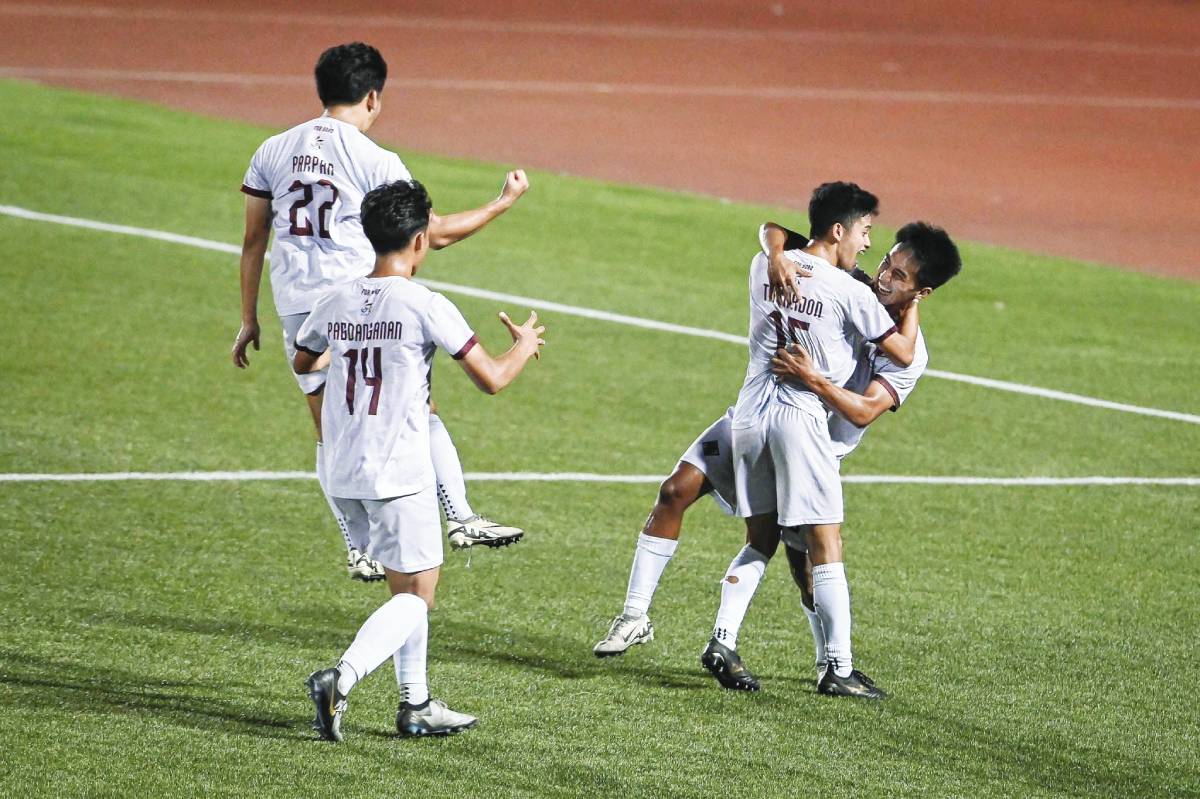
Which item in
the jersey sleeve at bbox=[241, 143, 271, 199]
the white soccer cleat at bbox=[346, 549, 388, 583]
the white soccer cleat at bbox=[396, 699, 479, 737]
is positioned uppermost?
the jersey sleeve at bbox=[241, 143, 271, 199]

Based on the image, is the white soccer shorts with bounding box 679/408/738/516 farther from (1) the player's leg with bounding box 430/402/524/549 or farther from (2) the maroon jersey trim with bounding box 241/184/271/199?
(2) the maroon jersey trim with bounding box 241/184/271/199

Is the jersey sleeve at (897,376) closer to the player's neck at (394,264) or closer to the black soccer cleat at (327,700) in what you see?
the player's neck at (394,264)

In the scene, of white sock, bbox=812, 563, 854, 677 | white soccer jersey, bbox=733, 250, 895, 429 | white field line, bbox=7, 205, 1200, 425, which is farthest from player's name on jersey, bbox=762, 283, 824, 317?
white field line, bbox=7, 205, 1200, 425

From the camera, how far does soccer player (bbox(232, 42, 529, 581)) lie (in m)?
6.64

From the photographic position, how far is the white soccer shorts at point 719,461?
659 cm

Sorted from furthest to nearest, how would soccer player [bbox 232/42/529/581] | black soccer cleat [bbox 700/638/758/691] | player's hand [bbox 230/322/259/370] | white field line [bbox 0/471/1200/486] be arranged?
white field line [bbox 0/471/1200/486] → player's hand [bbox 230/322/259/370] → soccer player [bbox 232/42/529/581] → black soccer cleat [bbox 700/638/758/691]

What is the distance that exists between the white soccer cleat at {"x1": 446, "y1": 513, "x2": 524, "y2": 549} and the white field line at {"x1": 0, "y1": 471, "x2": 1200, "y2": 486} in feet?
7.92

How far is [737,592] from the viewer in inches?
256

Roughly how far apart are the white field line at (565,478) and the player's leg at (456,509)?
7.40ft

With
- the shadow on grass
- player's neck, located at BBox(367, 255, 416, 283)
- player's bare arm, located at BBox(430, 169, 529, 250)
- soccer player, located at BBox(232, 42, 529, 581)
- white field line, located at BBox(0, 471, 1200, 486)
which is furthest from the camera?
white field line, located at BBox(0, 471, 1200, 486)

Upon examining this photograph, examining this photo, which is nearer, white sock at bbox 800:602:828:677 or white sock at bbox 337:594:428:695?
white sock at bbox 337:594:428:695

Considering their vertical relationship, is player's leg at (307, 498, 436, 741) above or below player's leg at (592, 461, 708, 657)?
below

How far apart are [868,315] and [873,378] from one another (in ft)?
1.22

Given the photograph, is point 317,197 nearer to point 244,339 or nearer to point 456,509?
point 244,339
